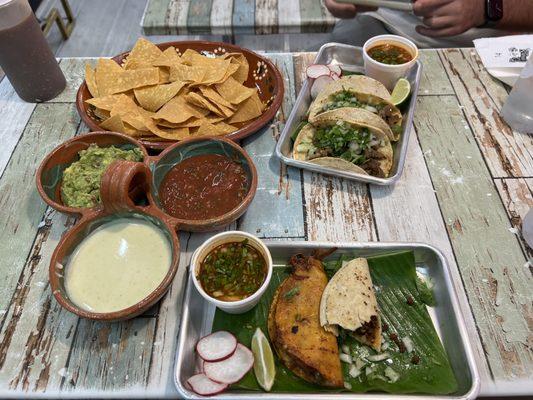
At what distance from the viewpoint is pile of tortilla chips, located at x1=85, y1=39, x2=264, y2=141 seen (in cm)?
183

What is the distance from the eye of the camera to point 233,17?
2.71 m

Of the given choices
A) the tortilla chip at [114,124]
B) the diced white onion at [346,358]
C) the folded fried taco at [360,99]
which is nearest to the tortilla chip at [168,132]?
the tortilla chip at [114,124]

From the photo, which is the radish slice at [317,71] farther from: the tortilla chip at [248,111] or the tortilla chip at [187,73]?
the tortilla chip at [187,73]

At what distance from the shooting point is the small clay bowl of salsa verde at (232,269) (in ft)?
4.20

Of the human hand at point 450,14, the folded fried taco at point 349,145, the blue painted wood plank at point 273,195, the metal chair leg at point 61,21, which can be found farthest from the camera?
the metal chair leg at point 61,21

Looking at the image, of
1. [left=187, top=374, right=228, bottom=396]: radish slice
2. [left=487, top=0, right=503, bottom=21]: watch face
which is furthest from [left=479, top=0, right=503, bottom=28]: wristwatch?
[left=187, top=374, right=228, bottom=396]: radish slice

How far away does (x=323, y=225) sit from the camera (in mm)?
1621

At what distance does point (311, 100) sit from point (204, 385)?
146 centimetres

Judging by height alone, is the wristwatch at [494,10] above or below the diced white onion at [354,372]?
above

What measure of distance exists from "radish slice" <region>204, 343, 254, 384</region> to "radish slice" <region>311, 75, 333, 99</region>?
1343 millimetres

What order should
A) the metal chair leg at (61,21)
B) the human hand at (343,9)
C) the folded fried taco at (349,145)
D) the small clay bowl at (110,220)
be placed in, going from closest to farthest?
1. the small clay bowl at (110,220)
2. the folded fried taco at (349,145)
3. the human hand at (343,9)
4. the metal chair leg at (61,21)

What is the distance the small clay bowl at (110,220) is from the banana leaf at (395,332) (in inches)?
9.9

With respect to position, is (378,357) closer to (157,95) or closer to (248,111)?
(248,111)

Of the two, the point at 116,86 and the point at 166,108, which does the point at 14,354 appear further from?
the point at 116,86
